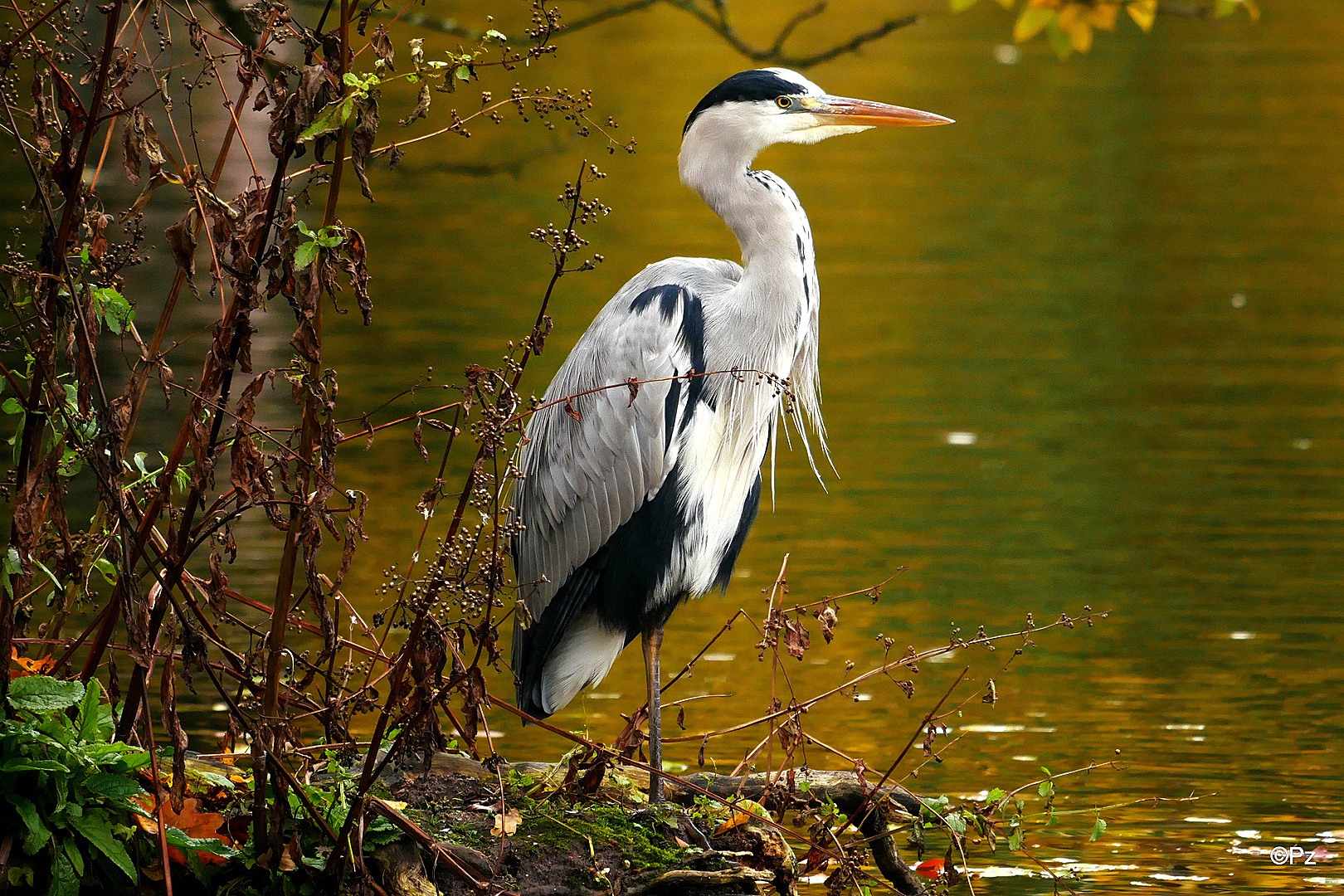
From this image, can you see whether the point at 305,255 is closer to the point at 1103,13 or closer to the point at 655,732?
the point at 1103,13

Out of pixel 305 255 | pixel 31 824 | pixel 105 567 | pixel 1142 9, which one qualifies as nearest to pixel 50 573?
pixel 105 567

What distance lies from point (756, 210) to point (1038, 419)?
5.77m

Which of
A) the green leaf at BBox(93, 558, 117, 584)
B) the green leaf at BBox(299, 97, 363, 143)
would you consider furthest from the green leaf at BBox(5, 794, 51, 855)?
the green leaf at BBox(299, 97, 363, 143)

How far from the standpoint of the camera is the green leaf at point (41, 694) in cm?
369

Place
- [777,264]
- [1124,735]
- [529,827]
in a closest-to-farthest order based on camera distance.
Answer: [529,827] < [777,264] < [1124,735]

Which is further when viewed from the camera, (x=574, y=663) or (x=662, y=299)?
(x=574, y=663)

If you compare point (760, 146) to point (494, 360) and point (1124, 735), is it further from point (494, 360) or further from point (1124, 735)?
point (494, 360)

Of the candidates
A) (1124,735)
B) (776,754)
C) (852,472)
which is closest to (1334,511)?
(852,472)

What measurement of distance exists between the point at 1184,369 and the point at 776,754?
6.16 metres

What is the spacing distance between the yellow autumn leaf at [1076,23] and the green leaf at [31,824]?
98.0 inches

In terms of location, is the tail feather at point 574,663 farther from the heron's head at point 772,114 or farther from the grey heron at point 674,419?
the heron's head at point 772,114

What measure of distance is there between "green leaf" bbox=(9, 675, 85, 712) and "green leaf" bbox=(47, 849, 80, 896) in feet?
0.97

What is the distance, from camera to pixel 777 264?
5172 millimetres

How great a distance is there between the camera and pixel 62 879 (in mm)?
3672
